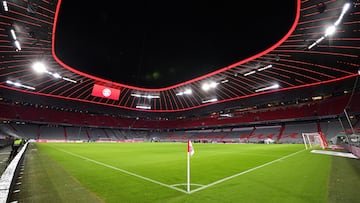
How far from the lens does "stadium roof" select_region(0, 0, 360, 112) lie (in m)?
13.4

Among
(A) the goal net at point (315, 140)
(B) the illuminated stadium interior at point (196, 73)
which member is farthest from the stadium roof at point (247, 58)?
(A) the goal net at point (315, 140)

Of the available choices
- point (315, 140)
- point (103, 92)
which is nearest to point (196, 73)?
point (103, 92)

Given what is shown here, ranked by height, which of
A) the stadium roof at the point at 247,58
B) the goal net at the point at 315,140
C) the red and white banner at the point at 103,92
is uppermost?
the stadium roof at the point at 247,58

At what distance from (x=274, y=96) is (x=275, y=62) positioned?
1773 centimetres

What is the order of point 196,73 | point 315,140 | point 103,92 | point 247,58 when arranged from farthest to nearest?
point 103,92 < point 196,73 < point 315,140 < point 247,58

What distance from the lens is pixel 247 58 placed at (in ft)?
70.6

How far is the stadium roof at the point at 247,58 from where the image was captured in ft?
43.9

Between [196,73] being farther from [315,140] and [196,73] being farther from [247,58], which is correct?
[315,140]

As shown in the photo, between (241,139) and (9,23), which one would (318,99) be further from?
(9,23)

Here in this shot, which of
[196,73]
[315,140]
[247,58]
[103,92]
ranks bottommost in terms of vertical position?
[315,140]

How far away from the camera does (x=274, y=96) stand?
38250mm

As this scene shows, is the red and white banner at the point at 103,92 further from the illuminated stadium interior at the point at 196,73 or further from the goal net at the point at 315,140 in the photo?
the goal net at the point at 315,140

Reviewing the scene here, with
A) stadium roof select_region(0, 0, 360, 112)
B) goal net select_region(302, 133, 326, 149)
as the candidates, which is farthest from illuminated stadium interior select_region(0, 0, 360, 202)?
goal net select_region(302, 133, 326, 149)

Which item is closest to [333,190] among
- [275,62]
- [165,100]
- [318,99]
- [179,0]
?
[179,0]
